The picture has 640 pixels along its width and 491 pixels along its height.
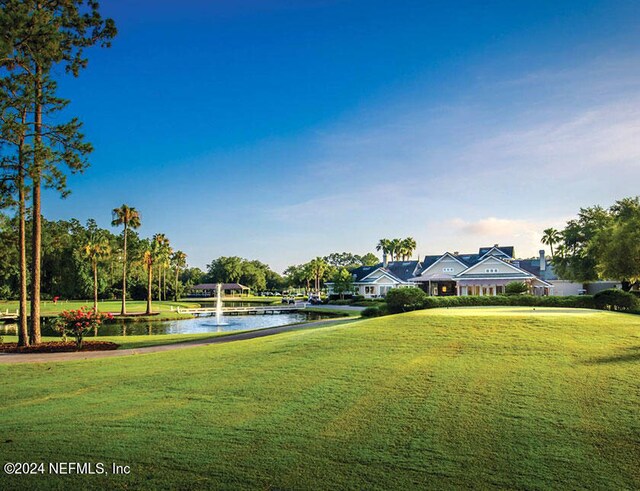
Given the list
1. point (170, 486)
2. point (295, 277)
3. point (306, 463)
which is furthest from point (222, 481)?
point (295, 277)

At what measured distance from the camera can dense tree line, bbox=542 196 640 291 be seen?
27978 mm

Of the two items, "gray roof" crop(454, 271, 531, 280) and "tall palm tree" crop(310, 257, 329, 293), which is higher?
"tall palm tree" crop(310, 257, 329, 293)

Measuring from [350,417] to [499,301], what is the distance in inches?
1004

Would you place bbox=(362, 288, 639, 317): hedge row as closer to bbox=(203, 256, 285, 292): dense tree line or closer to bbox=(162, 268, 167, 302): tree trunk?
bbox=(162, 268, 167, 302): tree trunk

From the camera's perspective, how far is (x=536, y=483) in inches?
205

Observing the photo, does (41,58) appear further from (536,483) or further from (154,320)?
(154,320)

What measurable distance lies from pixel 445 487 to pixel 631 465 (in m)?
2.49

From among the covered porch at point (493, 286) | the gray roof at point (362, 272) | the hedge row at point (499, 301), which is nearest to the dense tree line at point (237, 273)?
the gray roof at point (362, 272)

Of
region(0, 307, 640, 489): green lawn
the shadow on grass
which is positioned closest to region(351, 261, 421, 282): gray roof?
the shadow on grass

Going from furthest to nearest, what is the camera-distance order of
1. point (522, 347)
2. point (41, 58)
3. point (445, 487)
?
point (41, 58)
point (522, 347)
point (445, 487)

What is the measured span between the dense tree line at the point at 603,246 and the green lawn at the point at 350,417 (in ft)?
58.9

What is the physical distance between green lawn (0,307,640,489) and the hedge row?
44.4 ft

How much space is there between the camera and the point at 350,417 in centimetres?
738

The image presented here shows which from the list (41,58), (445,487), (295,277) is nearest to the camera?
(445,487)
